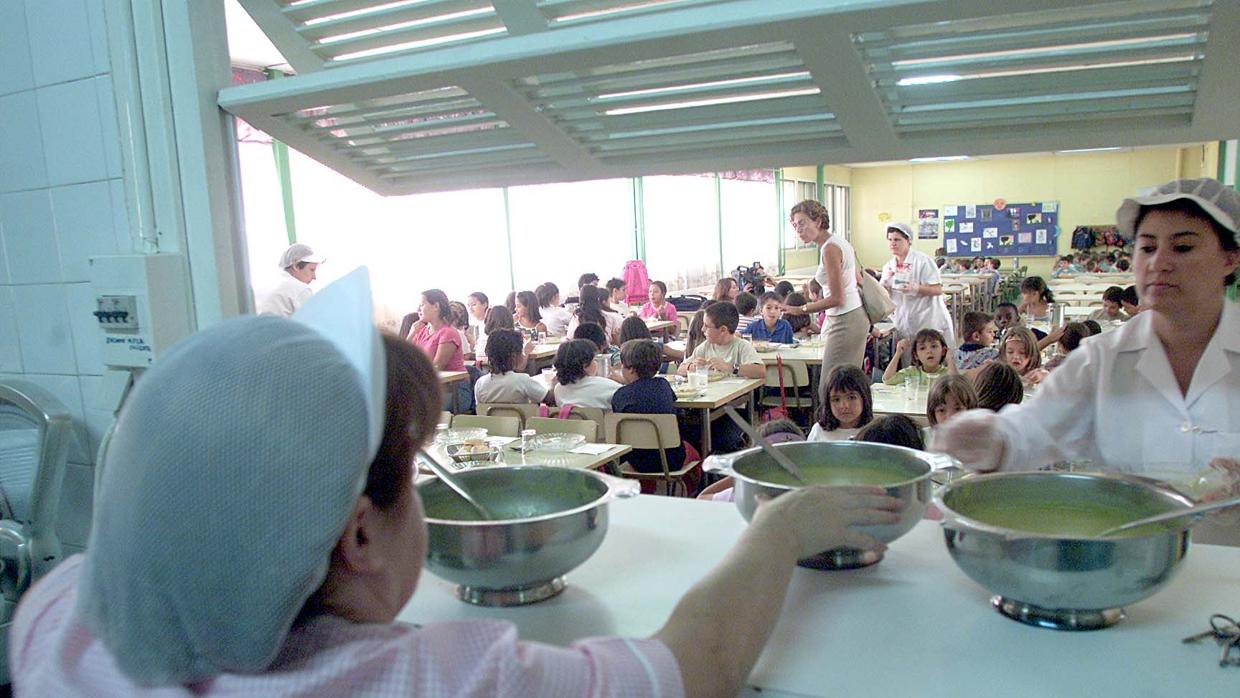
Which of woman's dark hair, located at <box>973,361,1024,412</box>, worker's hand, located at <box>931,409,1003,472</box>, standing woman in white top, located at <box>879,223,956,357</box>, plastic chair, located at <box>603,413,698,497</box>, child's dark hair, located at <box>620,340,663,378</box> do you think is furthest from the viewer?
standing woman in white top, located at <box>879,223,956,357</box>

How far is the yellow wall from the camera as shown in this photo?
16562 mm

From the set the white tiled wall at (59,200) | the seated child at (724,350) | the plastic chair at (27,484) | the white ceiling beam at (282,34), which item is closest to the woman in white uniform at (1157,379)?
Result: the white ceiling beam at (282,34)

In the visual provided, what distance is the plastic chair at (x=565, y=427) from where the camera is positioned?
411 cm

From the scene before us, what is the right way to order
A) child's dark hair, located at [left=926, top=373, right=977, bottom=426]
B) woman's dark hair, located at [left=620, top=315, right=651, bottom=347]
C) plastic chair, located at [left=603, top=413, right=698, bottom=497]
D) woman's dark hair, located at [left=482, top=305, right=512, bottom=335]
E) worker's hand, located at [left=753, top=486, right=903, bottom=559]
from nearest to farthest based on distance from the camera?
worker's hand, located at [left=753, top=486, right=903, bottom=559], child's dark hair, located at [left=926, top=373, right=977, bottom=426], plastic chair, located at [left=603, top=413, right=698, bottom=497], woman's dark hair, located at [left=620, top=315, right=651, bottom=347], woman's dark hair, located at [left=482, top=305, right=512, bottom=335]

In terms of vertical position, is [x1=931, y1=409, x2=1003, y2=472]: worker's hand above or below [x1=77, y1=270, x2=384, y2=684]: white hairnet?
below

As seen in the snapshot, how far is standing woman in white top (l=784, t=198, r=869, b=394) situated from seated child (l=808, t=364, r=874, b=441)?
199 centimetres

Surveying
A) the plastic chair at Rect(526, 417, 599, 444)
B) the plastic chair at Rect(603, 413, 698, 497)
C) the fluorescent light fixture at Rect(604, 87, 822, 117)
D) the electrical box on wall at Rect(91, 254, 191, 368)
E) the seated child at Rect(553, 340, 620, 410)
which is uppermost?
the fluorescent light fixture at Rect(604, 87, 822, 117)

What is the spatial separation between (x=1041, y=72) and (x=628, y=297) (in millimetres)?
9374

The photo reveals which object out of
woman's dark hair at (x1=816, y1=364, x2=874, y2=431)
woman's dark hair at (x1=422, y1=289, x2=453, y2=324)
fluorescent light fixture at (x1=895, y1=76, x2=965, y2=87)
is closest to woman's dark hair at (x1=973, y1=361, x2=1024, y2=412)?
woman's dark hair at (x1=816, y1=364, x2=874, y2=431)

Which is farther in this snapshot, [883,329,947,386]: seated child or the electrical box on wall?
[883,329,947,386]: seated child

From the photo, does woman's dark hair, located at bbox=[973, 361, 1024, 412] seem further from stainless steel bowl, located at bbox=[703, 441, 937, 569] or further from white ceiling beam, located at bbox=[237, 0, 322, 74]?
white ceiling beam, located at bbox=[237, 0, 322, 74]

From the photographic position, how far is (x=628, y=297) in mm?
10547

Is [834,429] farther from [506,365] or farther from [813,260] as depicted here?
[813,260]

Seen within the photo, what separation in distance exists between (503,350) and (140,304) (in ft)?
11.2
